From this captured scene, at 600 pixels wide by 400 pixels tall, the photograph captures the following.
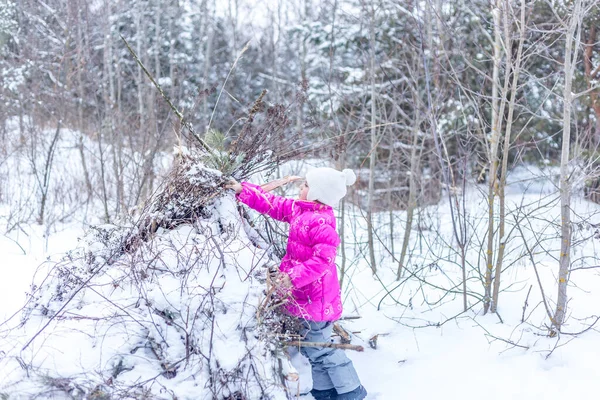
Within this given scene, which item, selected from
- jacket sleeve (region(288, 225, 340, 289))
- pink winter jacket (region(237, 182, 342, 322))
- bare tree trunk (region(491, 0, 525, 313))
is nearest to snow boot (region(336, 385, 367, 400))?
pink winter jacket (region(237, 182, 342, 322))

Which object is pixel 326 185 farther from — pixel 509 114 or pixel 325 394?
pixel 509 114

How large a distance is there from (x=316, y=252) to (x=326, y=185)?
403 millimetres

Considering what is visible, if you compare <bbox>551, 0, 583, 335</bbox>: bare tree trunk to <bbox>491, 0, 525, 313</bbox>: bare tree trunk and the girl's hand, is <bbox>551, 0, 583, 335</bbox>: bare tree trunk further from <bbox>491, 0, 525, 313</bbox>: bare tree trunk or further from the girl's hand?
the girl's hand

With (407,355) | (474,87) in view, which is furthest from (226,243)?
(474,87)

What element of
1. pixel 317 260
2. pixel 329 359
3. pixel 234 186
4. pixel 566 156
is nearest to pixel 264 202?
pixel 234 186

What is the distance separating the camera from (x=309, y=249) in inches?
117

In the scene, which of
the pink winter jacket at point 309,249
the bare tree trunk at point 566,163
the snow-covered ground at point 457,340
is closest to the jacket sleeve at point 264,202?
the pink winter jacket at point 309,249

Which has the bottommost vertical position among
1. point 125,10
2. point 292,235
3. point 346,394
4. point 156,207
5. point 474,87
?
point 346,394

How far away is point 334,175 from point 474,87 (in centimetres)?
774

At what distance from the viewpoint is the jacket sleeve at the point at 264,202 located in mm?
2973

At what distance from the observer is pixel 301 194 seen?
3.14 metres

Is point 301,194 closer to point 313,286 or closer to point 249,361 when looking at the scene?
point 313,286

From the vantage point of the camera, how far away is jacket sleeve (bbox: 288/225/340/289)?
2779 millimetres

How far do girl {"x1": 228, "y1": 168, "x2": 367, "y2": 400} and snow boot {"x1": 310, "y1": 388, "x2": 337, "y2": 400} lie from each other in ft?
0.14
